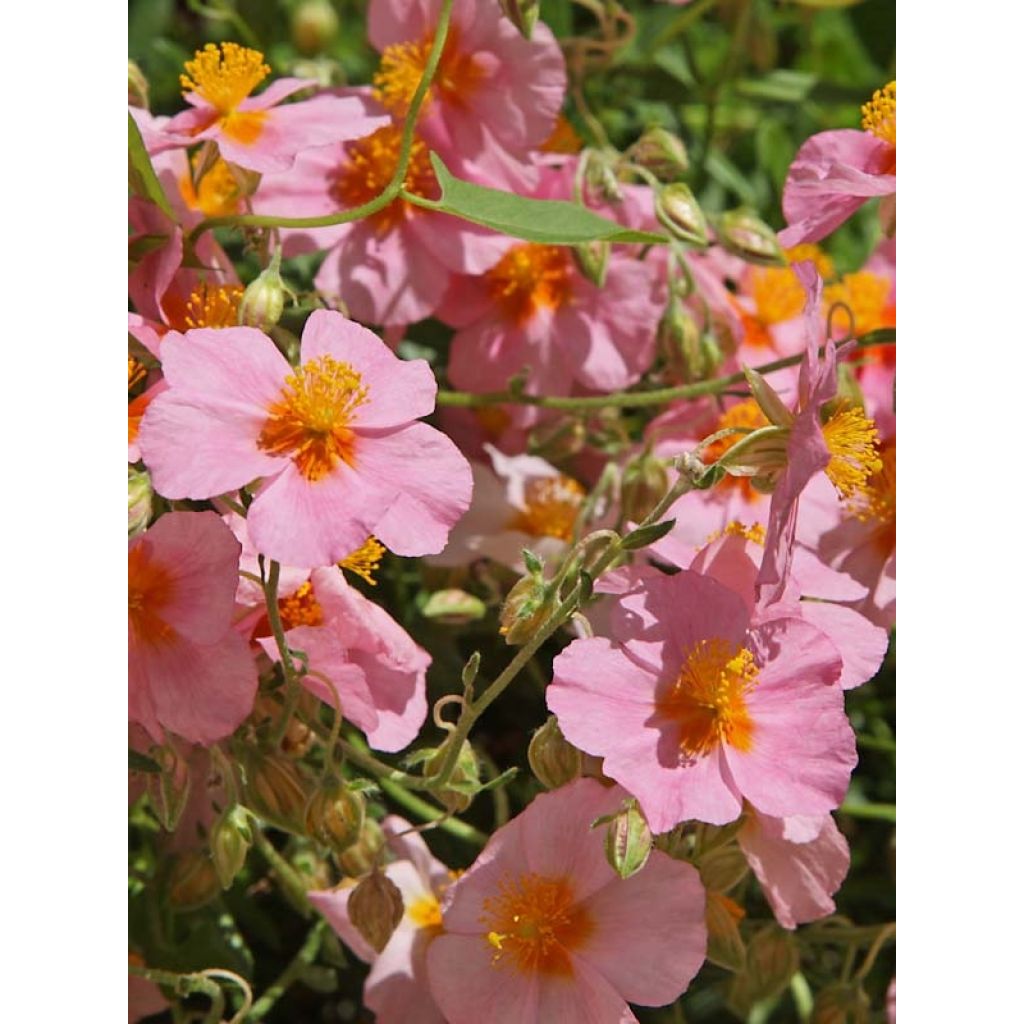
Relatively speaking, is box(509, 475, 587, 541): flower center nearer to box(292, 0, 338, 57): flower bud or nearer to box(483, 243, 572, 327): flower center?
box(483, 243, 572, 327): flower center

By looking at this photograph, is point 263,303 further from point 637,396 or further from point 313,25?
point 313,25

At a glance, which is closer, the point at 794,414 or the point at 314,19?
the point at 794,414

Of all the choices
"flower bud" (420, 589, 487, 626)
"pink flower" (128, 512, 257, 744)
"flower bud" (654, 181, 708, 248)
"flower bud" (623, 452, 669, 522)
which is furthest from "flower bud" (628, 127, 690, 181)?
"pink flower" (128, 512, 257, 744)

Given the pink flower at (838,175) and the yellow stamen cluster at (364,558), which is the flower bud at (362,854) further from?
the pink flower at (838,175)

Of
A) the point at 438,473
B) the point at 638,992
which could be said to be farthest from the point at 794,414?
the point at 638,992

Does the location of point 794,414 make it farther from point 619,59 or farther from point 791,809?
point 619,59

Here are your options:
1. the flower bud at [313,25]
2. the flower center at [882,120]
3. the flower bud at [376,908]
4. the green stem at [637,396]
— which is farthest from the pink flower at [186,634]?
the flower bud at [313,25]
